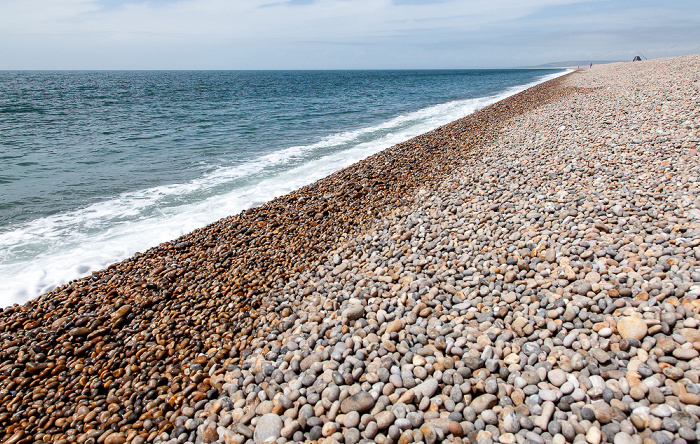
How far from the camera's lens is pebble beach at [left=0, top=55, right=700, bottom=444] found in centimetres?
278

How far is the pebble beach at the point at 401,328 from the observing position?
Result: 2775 millimetres

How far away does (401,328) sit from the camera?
377cm

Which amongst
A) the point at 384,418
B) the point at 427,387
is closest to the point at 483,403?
the point at 427,387

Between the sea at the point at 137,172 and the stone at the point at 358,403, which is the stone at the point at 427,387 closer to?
the stone at the point at 358,403

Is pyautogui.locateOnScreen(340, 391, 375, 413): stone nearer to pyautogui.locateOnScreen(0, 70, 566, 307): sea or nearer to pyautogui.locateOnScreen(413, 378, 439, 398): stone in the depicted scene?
pyautogui.locateOnScreen(413, 378, 439, 398): stone

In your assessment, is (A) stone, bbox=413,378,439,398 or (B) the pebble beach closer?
(B) the pebble beach

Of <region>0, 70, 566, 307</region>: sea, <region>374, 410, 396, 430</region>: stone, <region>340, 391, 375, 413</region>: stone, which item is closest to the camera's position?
<region>374, 410, 396, 430</region>: stone

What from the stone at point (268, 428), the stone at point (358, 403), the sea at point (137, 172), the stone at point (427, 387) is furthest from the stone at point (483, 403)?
the sea at point (137, 172)

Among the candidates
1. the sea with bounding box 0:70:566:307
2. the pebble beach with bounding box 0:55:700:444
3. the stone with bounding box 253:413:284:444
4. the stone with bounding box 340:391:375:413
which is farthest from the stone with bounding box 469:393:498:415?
the sea with bounding box 0:70:566:307

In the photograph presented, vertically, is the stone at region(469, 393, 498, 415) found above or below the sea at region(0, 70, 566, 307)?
below

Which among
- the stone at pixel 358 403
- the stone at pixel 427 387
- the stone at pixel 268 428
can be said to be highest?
the stone at pixel 427 387

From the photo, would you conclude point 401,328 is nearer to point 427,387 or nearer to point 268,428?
point 427,387

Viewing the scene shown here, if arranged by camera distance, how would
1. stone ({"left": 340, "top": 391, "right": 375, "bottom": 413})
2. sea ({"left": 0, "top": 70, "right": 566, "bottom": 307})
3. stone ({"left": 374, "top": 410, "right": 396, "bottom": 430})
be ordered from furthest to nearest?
sea ({"left": 0, "top": 70, "right": 566, "bottom": 307})
stone ({"left": 340, "top": 391, "right": 375, "bottom": 413})
stone ({"left": 374, "top": 410, "right": 396, "bottom": 430})

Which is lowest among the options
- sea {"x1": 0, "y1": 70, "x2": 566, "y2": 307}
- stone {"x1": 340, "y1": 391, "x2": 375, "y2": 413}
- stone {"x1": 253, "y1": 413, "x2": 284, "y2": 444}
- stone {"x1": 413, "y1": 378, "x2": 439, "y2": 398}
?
stone {"x1": 253, "y1": 413, "x2": 284, "y2": 444}
